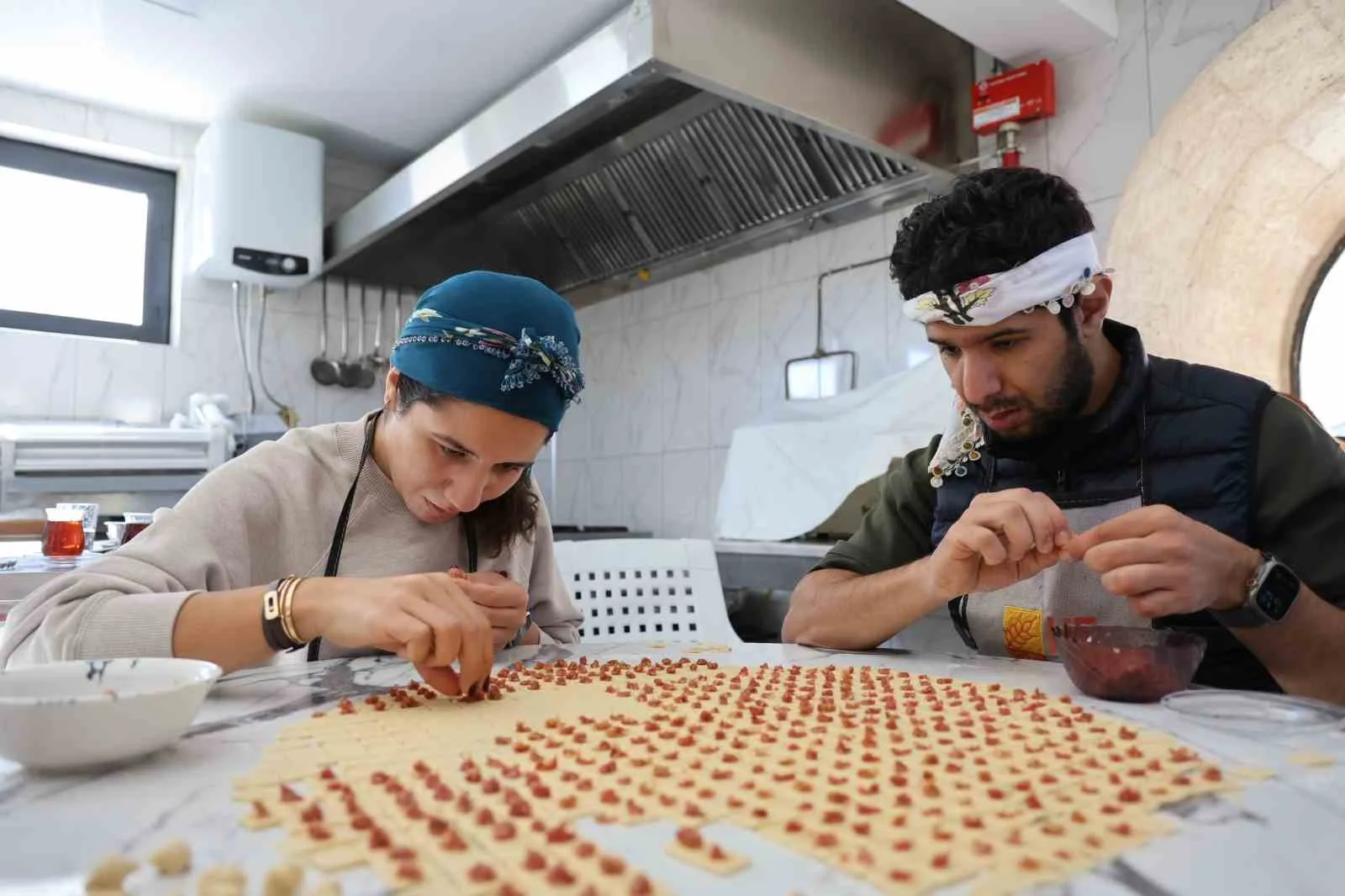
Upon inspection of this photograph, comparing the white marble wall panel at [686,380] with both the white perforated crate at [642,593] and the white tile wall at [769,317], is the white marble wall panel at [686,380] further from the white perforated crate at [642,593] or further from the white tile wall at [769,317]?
the white perforated crate at [642,593]

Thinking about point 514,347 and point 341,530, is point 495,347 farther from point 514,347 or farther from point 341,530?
point 341,530

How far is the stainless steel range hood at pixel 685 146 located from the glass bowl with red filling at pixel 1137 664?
1789 millimetres

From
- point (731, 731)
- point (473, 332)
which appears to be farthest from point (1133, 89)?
point (731, 731)

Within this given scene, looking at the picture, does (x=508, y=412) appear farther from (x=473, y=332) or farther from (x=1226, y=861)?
(x=1226, y=861)

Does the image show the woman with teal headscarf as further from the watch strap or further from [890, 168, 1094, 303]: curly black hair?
the watch strap

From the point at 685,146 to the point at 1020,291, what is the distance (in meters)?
2.05

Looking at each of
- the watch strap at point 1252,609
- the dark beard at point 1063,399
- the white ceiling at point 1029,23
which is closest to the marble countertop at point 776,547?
the dark beard at point 1063,399

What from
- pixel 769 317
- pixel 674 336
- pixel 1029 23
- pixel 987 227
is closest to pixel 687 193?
pixel 769 317

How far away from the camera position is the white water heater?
13.0 feet

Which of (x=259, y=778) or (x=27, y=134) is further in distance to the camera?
(x=27, y=134)

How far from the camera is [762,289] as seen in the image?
3729 millimetres

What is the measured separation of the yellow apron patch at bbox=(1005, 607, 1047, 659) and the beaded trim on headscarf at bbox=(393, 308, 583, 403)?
0.85 meters

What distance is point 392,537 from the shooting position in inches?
58.4

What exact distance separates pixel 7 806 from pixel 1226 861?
2.89ft
